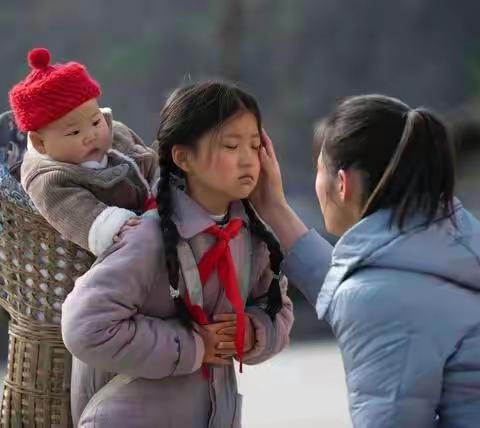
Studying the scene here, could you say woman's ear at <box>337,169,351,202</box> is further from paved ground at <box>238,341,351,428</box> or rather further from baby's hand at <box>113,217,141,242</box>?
paved ground at <box>238,341,351,428</box>

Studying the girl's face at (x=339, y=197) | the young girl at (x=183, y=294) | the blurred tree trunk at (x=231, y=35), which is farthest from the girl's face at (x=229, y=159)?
the blurred tree trunk at (x=231, y=35)

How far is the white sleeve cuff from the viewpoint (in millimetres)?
2158

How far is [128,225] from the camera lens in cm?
218

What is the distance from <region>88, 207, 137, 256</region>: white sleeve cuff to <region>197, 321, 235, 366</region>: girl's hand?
26cm

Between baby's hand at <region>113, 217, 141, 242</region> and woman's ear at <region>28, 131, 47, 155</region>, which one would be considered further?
woman's ear at <region>28, 131, 47, 155</region>

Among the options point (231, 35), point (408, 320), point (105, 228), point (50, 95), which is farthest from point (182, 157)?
point (231, 35)

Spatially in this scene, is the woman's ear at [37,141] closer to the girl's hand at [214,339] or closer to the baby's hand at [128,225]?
the baby's hand at [128,225]

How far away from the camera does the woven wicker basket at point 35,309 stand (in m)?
2.32

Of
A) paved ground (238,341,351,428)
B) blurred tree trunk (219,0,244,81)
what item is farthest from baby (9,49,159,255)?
blurred tree trunk (219,0,244,81)

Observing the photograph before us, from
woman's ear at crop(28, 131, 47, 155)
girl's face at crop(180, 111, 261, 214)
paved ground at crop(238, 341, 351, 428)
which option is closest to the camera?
girl's face at crop(180, 111, 261, 214)

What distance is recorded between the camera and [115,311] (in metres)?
2.09

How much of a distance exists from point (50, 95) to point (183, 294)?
0.52 m

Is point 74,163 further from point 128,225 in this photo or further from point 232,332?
point 232,332

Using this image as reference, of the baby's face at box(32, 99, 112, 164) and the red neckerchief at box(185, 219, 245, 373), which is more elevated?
the baby's face at box(32, 99, 112, 164)
